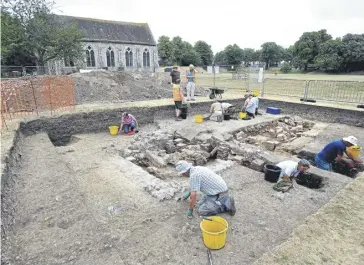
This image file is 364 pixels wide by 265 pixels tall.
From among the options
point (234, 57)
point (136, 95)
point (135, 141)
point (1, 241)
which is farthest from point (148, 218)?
point (234, 57)

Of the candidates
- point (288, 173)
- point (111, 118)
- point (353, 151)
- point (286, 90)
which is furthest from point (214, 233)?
point (286, 90)

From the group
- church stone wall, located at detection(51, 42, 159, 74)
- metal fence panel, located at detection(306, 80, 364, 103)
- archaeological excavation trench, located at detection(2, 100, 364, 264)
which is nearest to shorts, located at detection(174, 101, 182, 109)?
archaeological excavation trench, located at detection(2, 100, 364, 264)

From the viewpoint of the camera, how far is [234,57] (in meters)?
82.1

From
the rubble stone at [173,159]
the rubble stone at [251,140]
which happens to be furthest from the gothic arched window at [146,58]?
the rubble stone at [173,159]

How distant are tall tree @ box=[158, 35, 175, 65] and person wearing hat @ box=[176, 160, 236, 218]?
59.2 meters

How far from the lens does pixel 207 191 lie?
3.89 metres

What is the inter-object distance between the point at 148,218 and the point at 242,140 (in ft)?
18.7

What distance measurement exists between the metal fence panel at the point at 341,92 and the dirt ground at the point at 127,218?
7.94m

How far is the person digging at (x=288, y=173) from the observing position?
4.83 metres

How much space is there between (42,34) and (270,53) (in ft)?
237

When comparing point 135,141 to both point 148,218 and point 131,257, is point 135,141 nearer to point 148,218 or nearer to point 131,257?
point 148,218

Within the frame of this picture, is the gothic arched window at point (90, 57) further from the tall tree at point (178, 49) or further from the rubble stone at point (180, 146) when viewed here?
the rubble stone at point (180, 146)

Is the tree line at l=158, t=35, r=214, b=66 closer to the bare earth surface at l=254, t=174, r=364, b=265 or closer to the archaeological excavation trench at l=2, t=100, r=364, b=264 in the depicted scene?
the archaeological excavation trench at l=2, t=100, r=364, b=264

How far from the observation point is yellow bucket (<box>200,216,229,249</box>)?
Answer: 10.2 feet
